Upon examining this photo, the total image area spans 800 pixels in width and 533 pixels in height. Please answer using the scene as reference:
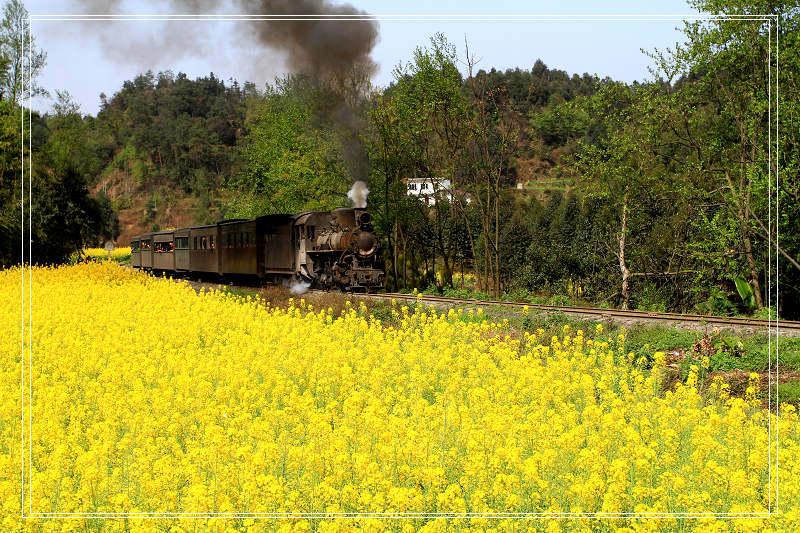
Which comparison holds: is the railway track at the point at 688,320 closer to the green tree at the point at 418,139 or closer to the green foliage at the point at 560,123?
the green foliage at the point at 560,123

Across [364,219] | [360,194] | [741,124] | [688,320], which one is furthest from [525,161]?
[688,320]

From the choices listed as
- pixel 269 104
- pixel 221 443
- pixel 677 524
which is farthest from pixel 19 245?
pixel 677 524

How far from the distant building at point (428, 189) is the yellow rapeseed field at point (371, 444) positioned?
61.4 ft

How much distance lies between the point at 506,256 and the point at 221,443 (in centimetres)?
2914

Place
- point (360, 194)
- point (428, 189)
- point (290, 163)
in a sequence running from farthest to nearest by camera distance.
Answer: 1. point (290, 163)
2. point (428, 189)
3. point (360, 194)

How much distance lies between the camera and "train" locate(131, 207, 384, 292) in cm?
2736

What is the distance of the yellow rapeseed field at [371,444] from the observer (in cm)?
517

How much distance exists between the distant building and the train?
347 centimetres

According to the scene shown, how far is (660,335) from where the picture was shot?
13.7 metres

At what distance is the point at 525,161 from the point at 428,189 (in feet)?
50.1

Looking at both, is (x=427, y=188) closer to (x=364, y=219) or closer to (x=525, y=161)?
(x=364, y=219)

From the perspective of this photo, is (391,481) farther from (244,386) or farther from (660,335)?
A: (660,335)

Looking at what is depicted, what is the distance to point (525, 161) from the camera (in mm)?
45875

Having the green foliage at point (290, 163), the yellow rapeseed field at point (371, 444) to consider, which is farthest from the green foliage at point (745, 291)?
the green foliage at point (290, 163)
